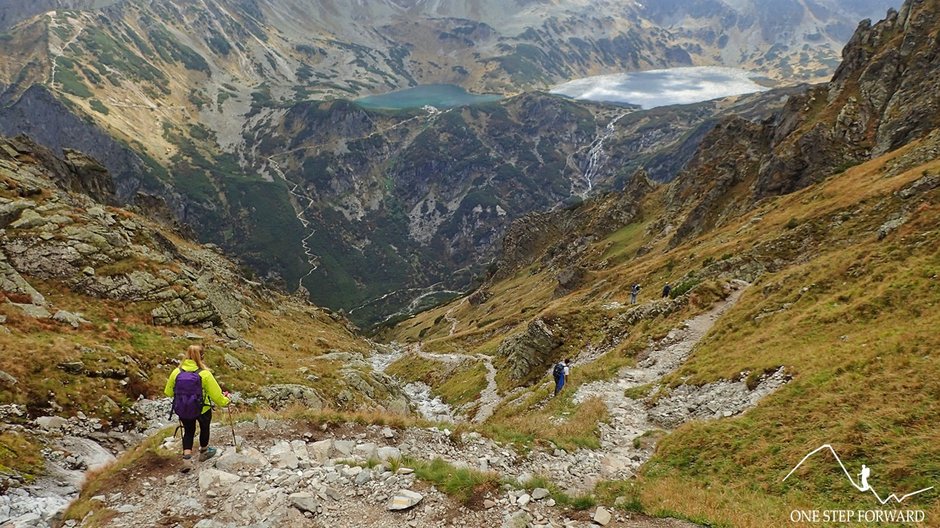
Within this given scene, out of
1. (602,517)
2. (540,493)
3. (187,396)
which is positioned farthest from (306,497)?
(602,517)

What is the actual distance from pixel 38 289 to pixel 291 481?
36984 mm

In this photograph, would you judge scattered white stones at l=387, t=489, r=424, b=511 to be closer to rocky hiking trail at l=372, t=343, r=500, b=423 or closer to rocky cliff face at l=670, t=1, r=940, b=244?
rocky hiking trail at l=372, t=343, r=500, b=423

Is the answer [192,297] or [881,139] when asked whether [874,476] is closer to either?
[192,297]

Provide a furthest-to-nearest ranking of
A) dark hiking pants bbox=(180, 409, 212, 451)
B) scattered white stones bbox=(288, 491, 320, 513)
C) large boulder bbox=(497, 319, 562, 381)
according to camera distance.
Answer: large boulder bbox=(497, 319, 562, 381) → dark hiking pants bbox=(180, 409, 212, 451) → scattered white stones bbox=(288, 491, 320, 513)

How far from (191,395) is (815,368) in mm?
25253

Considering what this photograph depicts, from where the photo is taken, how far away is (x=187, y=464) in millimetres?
15375

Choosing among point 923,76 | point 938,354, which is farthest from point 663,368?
point 923,76

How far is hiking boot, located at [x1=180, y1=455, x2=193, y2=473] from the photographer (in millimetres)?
15086

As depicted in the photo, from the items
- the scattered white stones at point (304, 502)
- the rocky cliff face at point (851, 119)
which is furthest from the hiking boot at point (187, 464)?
the rocky cliff face at point (851, 119)

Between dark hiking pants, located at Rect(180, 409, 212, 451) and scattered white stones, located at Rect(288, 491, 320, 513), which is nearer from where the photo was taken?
scattered white stones, located at Rect(288, 491, 320, 513)

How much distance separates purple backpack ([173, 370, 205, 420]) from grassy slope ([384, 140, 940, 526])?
12794mm

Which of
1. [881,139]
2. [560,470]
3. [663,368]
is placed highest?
[881,139]

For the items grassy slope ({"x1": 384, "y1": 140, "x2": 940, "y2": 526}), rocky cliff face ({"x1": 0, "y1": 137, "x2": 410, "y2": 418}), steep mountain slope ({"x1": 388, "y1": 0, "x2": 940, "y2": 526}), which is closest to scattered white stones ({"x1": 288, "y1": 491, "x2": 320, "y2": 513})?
steep mountain slope ({"x1": 388, "y1": 0, "x2": 940, "y2": 526})

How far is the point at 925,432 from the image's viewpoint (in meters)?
14.2
